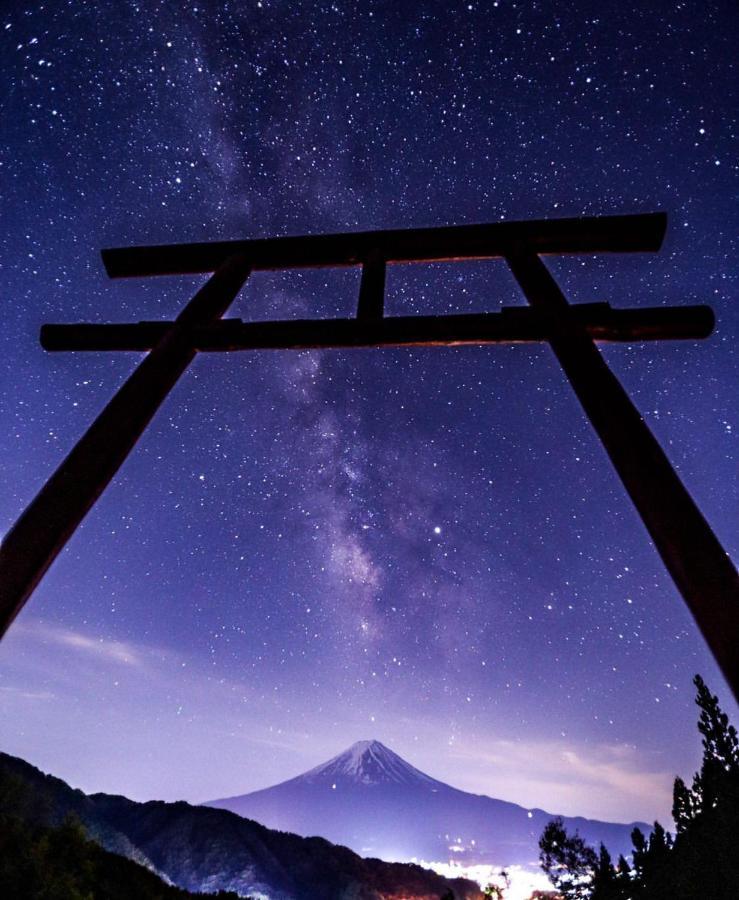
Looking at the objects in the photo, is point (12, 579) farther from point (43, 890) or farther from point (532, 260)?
point (43, 890)

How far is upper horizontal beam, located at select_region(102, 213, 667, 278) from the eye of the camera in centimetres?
294

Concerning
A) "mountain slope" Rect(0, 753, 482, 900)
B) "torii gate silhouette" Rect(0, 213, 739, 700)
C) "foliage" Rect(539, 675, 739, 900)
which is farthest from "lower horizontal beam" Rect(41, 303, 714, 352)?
"mountain slope" Rect(0, 753, 482, 900)

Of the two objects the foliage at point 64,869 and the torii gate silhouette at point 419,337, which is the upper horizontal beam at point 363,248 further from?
the foliage at point 64,869

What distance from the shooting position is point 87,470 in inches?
73.4

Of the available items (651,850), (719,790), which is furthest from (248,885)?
(719,790)

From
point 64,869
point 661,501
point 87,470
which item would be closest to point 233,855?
point 64,869

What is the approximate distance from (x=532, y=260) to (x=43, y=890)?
62.3 feet

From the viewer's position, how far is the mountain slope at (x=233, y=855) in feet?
137

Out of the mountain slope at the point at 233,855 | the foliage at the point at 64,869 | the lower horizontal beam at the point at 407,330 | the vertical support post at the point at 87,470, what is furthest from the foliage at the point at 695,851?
the mountain slope at the point at 233,855

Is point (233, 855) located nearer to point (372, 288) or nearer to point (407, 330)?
point (372, 288)

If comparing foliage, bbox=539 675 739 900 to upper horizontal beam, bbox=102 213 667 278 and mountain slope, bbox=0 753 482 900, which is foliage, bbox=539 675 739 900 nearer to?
upper horizontal beam, bbox=102 213 667 278

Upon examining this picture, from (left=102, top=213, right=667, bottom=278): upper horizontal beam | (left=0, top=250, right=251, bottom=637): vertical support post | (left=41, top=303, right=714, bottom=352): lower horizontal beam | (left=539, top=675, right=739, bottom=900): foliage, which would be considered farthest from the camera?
(left=539, top=675, right=739, bottom=900): foliage

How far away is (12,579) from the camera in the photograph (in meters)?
1.52

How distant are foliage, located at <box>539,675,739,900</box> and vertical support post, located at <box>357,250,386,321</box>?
40.7 feet
